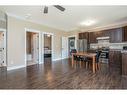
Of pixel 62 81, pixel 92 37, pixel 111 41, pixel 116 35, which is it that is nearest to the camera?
pixel 62 81

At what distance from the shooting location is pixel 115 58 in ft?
20.3

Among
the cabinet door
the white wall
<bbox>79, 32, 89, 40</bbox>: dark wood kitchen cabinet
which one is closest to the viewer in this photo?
the white wall

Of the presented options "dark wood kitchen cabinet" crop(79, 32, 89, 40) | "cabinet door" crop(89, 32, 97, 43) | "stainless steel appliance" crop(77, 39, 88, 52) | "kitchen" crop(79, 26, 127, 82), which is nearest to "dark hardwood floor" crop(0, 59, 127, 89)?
"kitchen" crop(79, 26, 127, 82)

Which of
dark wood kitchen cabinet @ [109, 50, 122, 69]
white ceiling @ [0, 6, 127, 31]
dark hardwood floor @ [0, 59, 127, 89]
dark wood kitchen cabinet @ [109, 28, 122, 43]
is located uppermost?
white ceiling @ [0, 6, 127, 31]

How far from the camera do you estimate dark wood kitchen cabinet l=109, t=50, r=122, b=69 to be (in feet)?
19.7

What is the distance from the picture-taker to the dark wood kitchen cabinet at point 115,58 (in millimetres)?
5992

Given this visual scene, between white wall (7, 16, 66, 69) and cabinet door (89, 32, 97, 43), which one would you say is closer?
white wall (7, 16, 66, 69)

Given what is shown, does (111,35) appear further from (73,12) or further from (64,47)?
(64,47)

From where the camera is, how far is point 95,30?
8.41 m

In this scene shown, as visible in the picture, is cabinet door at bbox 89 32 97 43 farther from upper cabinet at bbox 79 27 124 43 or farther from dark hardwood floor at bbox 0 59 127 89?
dark hardwood floor at bbox 0 59 127 89

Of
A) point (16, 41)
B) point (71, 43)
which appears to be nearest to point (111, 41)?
point (71, 43)

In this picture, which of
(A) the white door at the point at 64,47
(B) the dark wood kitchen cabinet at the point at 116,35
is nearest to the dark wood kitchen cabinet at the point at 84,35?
(A) the white door at the point at 64,47

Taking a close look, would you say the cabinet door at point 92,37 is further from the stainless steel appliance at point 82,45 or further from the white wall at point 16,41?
the white wall at point 16,41
